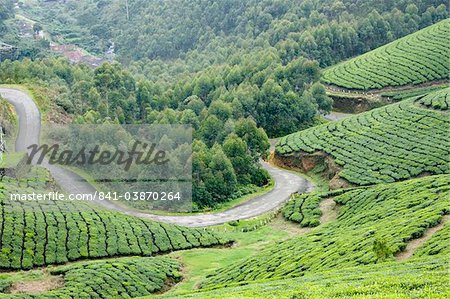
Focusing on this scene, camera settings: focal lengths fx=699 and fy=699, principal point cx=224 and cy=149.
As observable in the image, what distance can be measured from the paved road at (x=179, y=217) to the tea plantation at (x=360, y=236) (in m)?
10.7

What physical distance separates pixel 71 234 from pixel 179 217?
1440 centimetres

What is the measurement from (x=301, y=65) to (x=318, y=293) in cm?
9116

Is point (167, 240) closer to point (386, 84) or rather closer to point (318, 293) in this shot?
point (318, 293)

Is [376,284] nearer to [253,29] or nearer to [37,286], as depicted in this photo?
[37,286]

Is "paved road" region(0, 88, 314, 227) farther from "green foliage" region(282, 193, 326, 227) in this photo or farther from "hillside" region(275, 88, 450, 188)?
"hillside" region(275, 88, 450, 188)

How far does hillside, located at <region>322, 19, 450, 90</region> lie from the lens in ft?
386

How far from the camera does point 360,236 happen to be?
151ft

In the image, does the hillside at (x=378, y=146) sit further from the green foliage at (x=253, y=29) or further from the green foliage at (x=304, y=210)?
the green foliage at (x=253, y=29)

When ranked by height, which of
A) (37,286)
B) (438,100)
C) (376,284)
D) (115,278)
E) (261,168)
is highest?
(376,284)

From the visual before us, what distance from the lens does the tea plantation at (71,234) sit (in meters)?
52.3

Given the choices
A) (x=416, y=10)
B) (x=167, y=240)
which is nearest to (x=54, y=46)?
(x=416, y=10)

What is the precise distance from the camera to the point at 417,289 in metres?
25.1

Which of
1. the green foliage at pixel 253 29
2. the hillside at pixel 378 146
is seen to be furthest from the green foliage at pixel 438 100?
the green foliage at pixel 253 29

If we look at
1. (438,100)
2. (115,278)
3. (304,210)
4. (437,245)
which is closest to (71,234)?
(115,278)
